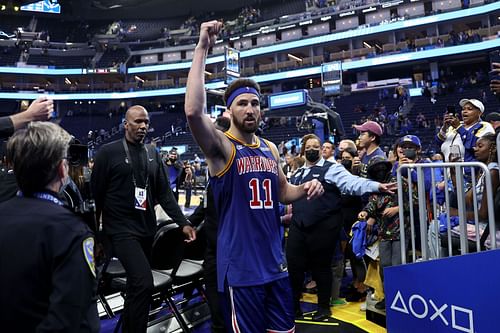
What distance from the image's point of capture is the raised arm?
6.70 feet

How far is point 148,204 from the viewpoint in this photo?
3.39 meters

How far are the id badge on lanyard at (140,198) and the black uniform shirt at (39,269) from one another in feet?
6.21

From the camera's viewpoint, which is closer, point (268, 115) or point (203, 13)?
point (268, 115)

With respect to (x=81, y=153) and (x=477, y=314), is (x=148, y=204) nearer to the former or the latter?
(x=81, y=153)

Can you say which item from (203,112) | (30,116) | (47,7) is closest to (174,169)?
(30,116)

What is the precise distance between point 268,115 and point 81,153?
32.8 m

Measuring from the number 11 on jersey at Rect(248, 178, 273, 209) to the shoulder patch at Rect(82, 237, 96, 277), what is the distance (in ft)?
3.15

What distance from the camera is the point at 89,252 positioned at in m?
1.41

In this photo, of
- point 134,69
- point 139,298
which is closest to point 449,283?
point 139,298

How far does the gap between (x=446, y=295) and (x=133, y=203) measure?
241 cm

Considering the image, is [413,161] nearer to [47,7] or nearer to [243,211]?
[243,211]

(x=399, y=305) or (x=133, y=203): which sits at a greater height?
(x=133, y=203)

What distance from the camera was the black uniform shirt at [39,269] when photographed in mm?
1342

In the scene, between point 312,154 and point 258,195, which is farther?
point 312,154
